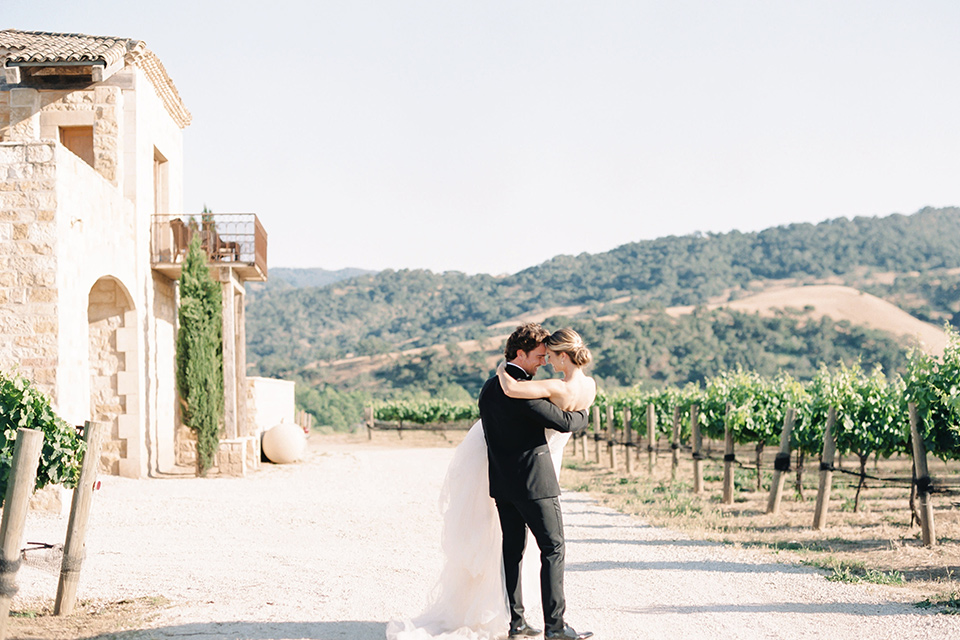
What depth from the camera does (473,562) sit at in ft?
15.0

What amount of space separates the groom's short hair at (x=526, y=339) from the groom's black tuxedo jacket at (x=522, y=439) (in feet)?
0.33

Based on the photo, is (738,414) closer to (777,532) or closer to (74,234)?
(777,532)

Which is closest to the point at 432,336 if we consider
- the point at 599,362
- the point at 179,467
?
the point at 599,362

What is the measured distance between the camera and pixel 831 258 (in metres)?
94.4

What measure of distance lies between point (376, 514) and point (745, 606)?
5.80 metres

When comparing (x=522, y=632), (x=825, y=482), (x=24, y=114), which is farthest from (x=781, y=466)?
(x=24, y=114)

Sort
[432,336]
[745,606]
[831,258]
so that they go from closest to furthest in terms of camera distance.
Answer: [745,606]
[432,336]
[831,258]

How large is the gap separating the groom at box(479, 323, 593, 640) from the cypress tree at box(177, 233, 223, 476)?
10971 millimetres

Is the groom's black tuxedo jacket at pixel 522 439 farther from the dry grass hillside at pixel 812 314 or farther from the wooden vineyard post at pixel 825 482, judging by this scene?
the dry grass hillside at pixel 812 314

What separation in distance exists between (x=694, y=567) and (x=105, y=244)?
918 centimetres

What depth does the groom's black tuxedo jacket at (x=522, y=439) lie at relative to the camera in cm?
→ 423

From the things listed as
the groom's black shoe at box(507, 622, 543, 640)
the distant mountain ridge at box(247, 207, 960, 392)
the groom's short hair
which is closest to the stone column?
the groom's short hair

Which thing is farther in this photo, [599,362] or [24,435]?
[599,362]

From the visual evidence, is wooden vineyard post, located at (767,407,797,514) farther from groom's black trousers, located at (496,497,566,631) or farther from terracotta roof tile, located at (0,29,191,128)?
terracotta roof tile, located at (0,29,191,128)
